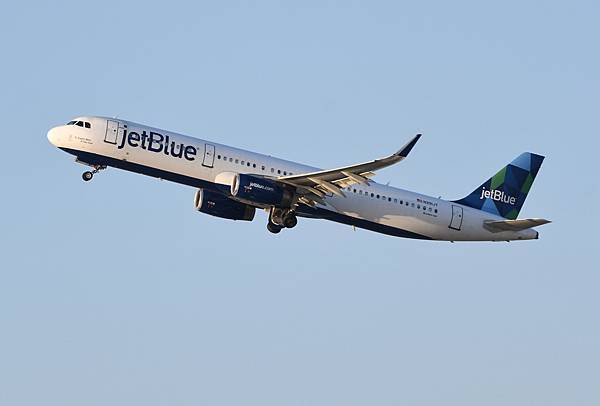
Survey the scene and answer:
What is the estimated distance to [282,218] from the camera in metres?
80.1

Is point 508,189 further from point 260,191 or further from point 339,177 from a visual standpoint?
point 260,191

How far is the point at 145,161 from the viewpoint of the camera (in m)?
76.5

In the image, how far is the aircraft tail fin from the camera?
8694 centimetres

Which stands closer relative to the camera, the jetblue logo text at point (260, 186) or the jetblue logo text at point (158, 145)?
the jetblue logo text at point (260, 186)

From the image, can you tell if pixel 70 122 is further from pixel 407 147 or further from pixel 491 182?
pixel 491 182

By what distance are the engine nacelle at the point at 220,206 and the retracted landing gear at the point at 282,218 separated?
207 centimetres

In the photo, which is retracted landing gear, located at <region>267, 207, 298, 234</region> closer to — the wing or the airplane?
the airplane

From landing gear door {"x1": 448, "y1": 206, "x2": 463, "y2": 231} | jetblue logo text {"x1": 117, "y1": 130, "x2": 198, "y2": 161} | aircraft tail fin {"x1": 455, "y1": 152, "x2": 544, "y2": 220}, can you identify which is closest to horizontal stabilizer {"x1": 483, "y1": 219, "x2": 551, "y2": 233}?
landing gear door {"x1": 448, "y1": 206, "x2": 463, "y2": 231}

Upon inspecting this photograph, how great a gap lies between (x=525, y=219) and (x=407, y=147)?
47.2 ft

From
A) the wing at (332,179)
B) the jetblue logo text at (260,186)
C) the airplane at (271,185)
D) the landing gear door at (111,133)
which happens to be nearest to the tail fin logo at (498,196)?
the airplane at (271,185)

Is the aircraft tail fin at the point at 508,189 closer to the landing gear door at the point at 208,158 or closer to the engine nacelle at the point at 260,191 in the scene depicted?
the engine nacelle at the point at 260,191

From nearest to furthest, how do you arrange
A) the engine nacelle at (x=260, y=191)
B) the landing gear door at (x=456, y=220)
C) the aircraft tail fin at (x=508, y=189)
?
the engine nacelle at (x=260, y=191) → the landing gear door at (x=456, y=220) → the aircraft tail fin at (x=508, y=189)

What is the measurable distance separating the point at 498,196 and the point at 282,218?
644 inches

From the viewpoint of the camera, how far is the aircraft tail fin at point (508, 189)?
8694 centimetres
